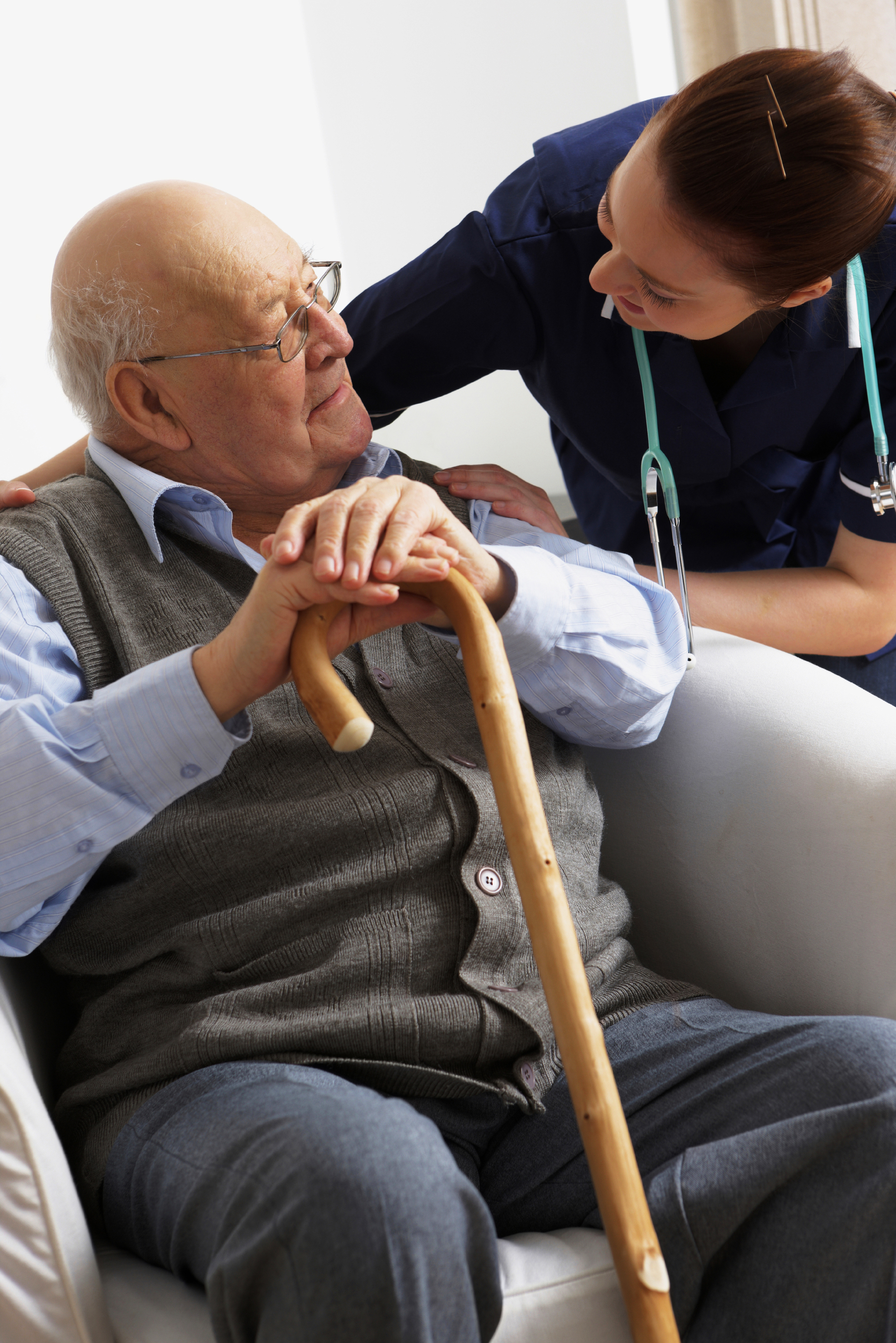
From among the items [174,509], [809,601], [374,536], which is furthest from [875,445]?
[174,509]

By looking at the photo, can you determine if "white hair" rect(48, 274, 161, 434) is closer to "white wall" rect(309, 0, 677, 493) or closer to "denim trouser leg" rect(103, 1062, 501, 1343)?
"denim trouser leg" rect(103, 1062, 501, 1343)

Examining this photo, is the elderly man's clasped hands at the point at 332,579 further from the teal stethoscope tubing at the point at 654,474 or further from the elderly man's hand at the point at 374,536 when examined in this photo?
the teal stethoscope tubing at the point at 654,474

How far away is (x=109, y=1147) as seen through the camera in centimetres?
96

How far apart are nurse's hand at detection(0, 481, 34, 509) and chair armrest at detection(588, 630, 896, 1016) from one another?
72 centimetres

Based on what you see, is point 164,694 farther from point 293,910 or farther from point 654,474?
point 654,474

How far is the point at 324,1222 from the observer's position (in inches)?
28.8

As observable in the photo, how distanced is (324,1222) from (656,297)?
37.5 inches

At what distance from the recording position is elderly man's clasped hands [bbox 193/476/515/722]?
2.97 feet

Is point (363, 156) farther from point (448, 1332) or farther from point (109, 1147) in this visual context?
point (448, 1332)

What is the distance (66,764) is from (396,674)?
38cm

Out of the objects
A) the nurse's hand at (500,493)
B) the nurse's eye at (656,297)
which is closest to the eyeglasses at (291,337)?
the nurse's hand at (500,493)

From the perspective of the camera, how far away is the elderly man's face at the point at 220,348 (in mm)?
1178

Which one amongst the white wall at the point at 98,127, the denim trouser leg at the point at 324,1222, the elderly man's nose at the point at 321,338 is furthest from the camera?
the white wall at the point at 98,127

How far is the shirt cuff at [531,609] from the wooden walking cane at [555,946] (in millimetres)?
166
